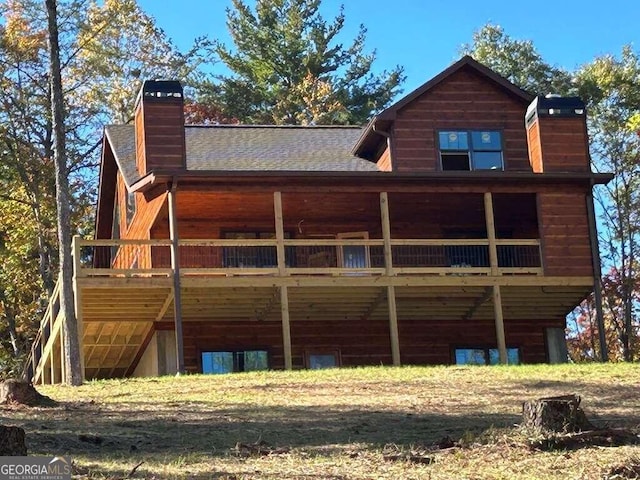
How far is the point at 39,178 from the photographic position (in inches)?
1591

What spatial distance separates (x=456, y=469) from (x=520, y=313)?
17811 mm

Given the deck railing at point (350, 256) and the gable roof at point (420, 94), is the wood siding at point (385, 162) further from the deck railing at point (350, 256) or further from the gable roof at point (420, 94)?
the deck railing at point (350, 256)

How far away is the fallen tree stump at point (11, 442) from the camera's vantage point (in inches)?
395

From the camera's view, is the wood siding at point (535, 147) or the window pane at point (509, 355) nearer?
the wood siding at point (535, 147)

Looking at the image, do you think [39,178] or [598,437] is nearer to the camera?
[598,437]

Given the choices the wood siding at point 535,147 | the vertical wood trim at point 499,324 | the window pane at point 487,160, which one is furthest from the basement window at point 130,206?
the wood siding at point 535,147

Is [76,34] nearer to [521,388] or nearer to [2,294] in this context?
[2,294]

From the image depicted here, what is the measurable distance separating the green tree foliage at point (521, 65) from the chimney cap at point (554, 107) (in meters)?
17.4

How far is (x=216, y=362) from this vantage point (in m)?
27.5

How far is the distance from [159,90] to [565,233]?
10.4 metres

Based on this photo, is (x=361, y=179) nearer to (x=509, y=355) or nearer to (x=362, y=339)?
(x=362, y=339)

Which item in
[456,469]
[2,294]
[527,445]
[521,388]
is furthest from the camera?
[2,294]

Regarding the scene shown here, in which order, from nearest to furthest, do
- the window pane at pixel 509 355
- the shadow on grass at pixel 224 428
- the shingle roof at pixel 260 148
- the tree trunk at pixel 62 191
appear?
the shadow on grass at pixel 224 428 → the tree trunk at pixel 62 191 → the shingle roof at pixel 260 148 → the window pane at pixel 509 355

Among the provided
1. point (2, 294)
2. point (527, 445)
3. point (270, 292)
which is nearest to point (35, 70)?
point (2, 294)
